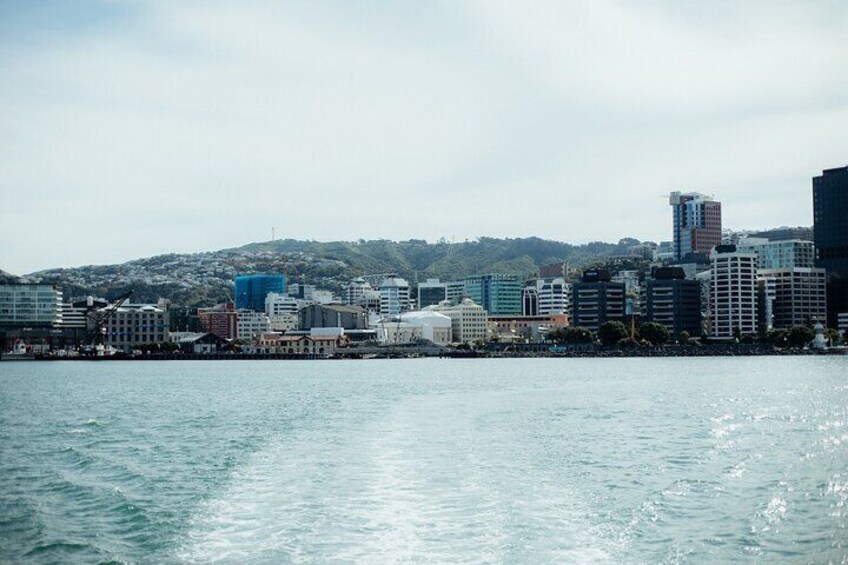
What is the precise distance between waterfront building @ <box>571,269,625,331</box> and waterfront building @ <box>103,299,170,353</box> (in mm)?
72150

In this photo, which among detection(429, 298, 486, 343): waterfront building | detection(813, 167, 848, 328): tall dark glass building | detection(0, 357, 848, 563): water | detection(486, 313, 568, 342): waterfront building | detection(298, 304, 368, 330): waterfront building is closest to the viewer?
detection(0, 357, 848, 563): water

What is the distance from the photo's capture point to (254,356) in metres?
154

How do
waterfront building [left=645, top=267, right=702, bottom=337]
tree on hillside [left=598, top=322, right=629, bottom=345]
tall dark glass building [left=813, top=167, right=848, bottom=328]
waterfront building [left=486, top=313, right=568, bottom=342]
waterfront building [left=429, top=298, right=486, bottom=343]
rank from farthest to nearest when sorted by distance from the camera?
waterfront building [left=486, top=313, right=568, bottom=342] < waterfront building [left=429, top=298, right=486, bottom=343] < tall dark glass building [left=813, top=167, right=848, bottom=328] < waterfront building [left=645, top=267, right=702, bottom=337] < tree on hillside [left=598, top=322, right=629, bottom=345]

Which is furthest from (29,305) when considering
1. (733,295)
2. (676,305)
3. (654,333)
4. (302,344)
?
(733,295)

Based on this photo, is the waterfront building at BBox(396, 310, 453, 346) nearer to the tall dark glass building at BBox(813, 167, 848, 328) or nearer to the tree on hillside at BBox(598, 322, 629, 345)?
the tree on hillside at BBox(598, 322, 629, 345)

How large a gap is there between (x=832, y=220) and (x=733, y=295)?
37380 millimetres

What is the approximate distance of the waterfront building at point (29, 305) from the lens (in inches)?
6713

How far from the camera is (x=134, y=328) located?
168m

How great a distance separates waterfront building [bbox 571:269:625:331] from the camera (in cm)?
17112

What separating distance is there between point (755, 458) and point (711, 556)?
1120cm

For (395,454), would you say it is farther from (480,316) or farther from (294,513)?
(480,316)

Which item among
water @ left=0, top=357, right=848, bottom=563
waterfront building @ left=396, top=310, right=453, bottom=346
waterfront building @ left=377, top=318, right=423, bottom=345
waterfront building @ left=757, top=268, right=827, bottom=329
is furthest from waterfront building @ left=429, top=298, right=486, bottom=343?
water @ left=0, top=357, right=848, bottom=563

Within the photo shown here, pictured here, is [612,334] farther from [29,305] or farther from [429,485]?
[429,485]

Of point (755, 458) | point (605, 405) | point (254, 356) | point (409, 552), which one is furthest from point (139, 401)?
point (254, 356)
